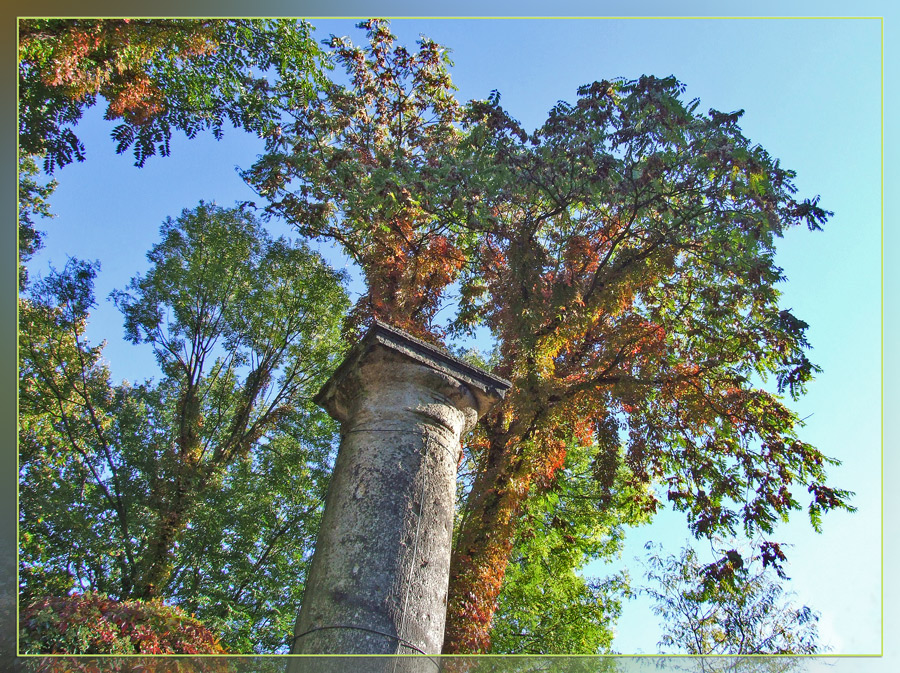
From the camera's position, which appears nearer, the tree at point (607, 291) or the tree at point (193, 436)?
the tree at point (607, 291)

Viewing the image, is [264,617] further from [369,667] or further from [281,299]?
[369,667]

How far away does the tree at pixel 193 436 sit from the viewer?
964cm

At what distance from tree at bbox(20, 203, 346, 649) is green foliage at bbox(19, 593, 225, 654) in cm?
416

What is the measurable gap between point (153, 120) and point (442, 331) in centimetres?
426

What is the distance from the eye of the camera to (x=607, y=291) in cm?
745

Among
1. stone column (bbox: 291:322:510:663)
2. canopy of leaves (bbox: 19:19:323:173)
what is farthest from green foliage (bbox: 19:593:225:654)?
canopy of leaves (bbox: 19:19:323:173)

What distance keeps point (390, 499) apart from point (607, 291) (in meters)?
4.68

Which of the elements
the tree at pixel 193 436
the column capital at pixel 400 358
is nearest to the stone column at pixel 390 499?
the column capital at pixel 400 358

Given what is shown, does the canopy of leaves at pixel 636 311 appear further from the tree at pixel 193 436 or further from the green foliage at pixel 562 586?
the tree at pixel 193 436

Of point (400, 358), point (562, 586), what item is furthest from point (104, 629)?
point (562, 586)

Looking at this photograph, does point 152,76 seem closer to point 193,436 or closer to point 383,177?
point 383,177

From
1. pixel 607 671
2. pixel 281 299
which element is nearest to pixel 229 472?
pixel 281 299

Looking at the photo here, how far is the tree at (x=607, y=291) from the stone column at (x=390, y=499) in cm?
315

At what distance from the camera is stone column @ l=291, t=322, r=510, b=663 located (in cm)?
312
